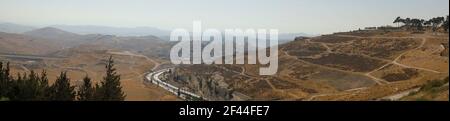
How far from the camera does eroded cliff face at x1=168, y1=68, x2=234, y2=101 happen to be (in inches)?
3959

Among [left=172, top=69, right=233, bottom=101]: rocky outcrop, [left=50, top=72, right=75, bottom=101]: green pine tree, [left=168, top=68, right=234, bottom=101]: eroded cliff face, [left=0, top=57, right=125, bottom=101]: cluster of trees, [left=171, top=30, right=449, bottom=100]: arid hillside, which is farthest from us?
[left=171, top=30, right=449, bottom=100]: arid hillside

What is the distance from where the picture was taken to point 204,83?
122000mm

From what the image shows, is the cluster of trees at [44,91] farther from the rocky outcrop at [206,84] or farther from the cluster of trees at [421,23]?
the cluster of trees at [421,23]

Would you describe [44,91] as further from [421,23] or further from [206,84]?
[421,23]

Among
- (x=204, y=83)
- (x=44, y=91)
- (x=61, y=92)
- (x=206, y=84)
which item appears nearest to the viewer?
(x=44, y=91)

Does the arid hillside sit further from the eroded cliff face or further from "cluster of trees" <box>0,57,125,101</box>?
"cluster of trees" <box>0,57,125,101</box>

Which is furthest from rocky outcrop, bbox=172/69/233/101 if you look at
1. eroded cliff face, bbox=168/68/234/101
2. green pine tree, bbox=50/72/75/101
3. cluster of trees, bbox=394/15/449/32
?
cluster of trees, bbox=394/15/449/32

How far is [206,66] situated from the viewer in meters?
161

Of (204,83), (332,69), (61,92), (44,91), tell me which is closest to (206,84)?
(204,83)

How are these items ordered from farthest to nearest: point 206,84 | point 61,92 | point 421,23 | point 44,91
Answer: point 421,23 < point 206,84 < point 61,92 < point 44,91

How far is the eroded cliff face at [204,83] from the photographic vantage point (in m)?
101
